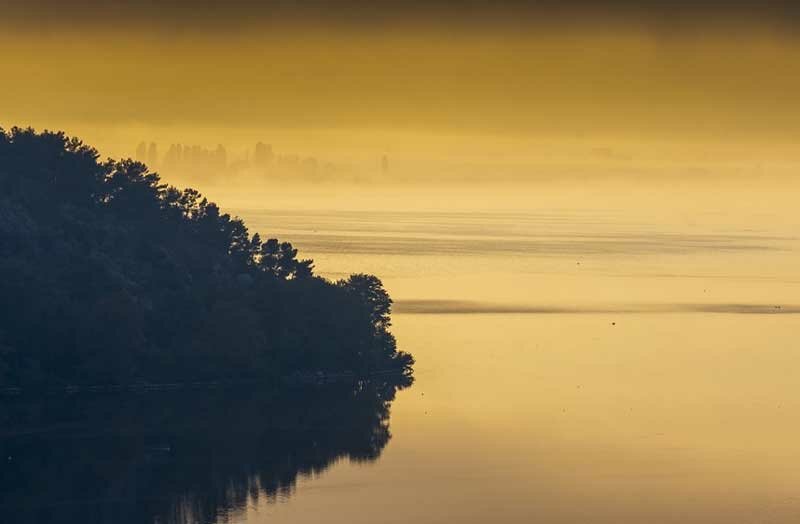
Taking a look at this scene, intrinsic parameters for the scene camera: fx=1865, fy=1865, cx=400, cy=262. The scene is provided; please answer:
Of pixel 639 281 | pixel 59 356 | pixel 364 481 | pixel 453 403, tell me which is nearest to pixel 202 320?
pixel 59 356

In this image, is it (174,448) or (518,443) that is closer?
(174,448)

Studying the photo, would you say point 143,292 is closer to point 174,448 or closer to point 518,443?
point 174,448

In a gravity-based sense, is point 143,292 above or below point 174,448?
above

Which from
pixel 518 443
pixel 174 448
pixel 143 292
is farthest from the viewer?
pixel 143 292

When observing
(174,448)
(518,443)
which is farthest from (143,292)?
(518,443)

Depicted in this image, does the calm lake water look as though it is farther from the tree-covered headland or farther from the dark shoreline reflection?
the tree-covered headland

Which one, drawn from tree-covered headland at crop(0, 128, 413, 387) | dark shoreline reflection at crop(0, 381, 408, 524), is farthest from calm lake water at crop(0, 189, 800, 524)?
tree-covered headland at crop(0, 128, 413, 387)
